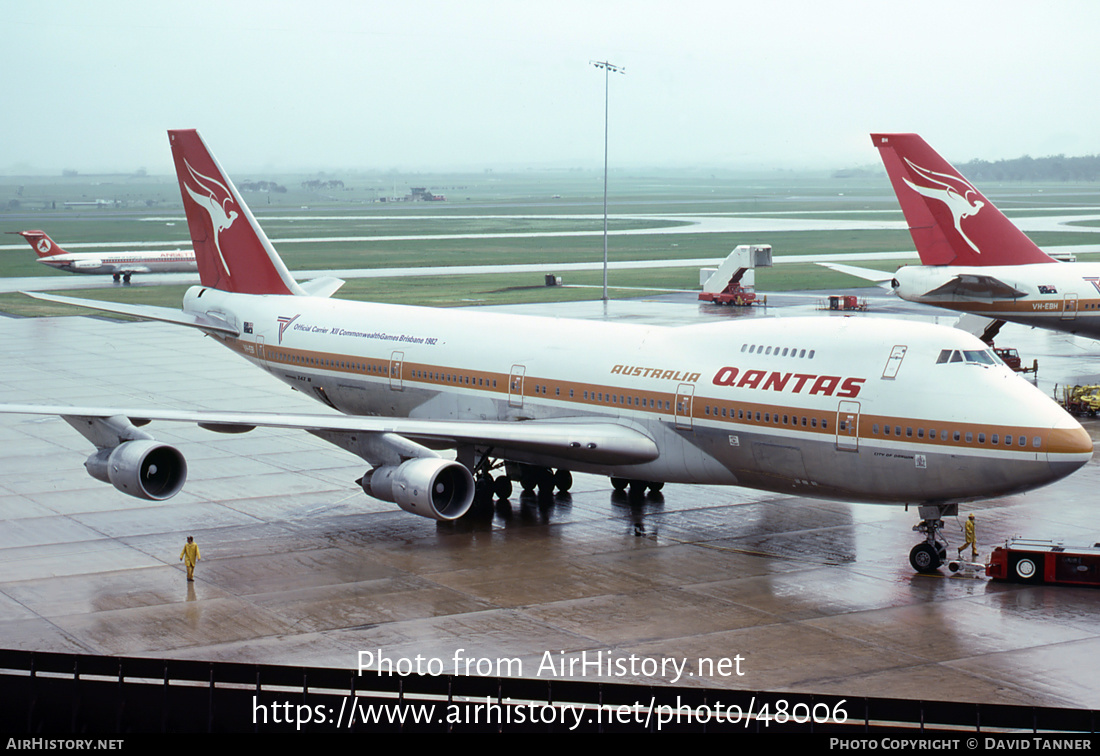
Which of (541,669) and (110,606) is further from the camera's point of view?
(110,606)

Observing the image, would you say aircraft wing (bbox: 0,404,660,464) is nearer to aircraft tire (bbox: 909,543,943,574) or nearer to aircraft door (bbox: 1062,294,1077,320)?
aircraft tire (bbox: 909,543,943,574)

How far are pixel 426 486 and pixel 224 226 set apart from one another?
16.2 metres

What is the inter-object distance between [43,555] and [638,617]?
13543 mm

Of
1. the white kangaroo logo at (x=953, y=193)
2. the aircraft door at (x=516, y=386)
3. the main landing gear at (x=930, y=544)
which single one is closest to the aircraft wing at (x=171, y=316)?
the aircraft door at (x=516, y=386)

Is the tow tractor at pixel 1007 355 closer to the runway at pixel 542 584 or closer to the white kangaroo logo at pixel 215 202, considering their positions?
the runway at pixel 542 584

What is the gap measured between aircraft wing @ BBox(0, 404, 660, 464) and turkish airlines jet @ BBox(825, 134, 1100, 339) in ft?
79.0

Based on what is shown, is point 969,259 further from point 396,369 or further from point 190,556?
point 190,556

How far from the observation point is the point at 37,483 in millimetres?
35219

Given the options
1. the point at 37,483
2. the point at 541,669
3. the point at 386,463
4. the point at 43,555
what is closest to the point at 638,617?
the point at 541,669

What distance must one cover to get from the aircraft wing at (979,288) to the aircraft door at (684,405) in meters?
23.7

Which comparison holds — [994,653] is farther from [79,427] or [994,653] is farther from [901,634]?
[79,427]

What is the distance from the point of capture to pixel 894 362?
2609 centimetres

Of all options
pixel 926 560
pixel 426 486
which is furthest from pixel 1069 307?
pixel 426 486

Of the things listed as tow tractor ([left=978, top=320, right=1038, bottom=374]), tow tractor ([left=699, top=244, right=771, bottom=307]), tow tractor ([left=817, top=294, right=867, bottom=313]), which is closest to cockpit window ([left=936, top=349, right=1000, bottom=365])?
tow tractor ([left=978, top=320, right=1038, bottom=374])
